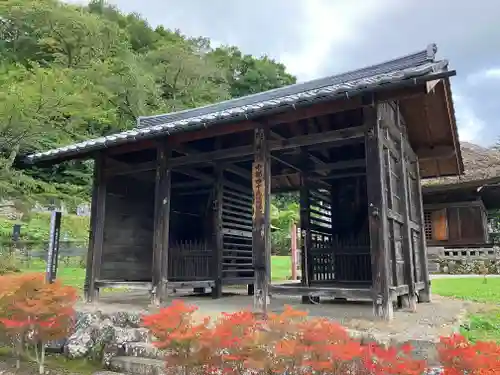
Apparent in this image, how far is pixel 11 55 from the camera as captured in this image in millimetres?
25000

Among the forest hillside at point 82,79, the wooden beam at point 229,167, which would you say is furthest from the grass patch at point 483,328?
the forest hillside at point 82,79

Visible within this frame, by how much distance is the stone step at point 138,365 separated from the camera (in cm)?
448

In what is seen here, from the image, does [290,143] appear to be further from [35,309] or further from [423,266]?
[423,266]

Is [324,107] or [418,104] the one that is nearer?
[324,107]

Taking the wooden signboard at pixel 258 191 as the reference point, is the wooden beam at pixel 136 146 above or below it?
above

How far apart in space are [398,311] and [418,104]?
3659mm

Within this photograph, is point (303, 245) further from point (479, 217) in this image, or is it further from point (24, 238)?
point (24, 238)

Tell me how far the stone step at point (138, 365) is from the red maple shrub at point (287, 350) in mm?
701

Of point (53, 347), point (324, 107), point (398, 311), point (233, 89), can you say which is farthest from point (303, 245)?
point (233, 89)

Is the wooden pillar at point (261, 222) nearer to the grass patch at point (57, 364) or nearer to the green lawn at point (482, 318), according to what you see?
the grass patch at point (57, 364)

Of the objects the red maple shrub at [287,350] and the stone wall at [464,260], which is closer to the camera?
the red maple shrub at [287,350]

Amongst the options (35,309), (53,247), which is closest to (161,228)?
(53,247)

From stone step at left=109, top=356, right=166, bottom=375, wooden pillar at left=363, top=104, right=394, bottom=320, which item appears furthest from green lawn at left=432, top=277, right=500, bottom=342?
stone step at left=109, top=356, right=166, bottom=375

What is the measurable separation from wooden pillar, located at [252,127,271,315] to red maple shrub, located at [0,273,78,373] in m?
2.54
